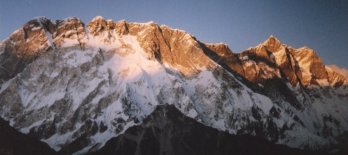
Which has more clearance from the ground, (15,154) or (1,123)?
(1,123)

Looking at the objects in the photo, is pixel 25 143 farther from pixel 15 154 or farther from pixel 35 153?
pixel 15 154

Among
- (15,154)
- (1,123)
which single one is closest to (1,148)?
(15,154)

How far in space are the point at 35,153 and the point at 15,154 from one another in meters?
20.0

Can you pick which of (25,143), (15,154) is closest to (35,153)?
(25,143)

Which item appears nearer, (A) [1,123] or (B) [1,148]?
(B) [1,148]

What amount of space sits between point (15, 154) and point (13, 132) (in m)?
19.1

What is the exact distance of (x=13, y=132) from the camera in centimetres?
19525

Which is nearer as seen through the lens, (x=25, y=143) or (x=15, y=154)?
(x=15, y=154)

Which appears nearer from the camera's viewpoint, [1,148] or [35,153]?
[1,148]

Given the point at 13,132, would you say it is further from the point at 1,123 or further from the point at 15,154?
the point at 15,154

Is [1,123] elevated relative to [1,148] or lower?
elevated

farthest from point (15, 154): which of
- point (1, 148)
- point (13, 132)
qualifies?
point (13, 132)

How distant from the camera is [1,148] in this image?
172m

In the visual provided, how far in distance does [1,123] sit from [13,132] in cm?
428
